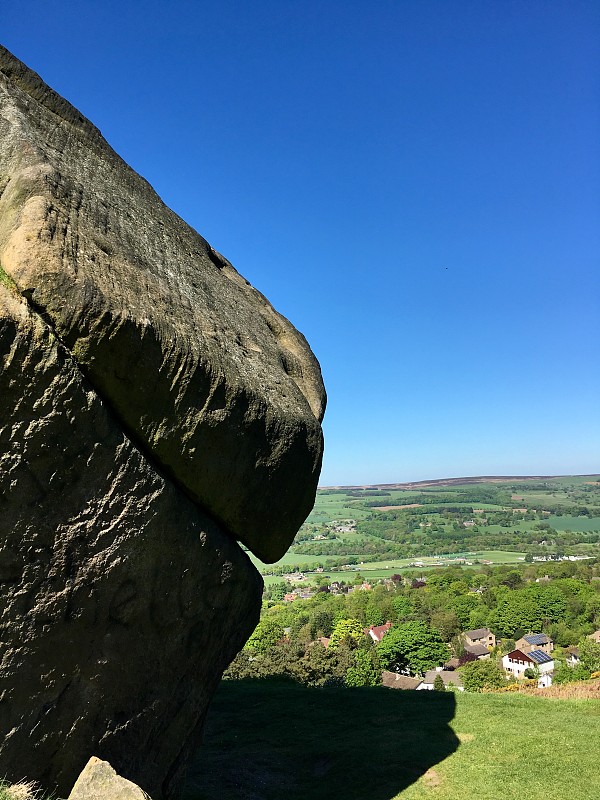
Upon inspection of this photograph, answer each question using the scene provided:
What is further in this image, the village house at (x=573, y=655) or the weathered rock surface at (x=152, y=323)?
the village house at (x=573, y=655)

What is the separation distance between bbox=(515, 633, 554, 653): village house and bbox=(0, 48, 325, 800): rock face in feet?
213

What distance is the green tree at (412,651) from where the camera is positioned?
51312 mm

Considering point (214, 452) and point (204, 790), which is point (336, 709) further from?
point (214, 452)

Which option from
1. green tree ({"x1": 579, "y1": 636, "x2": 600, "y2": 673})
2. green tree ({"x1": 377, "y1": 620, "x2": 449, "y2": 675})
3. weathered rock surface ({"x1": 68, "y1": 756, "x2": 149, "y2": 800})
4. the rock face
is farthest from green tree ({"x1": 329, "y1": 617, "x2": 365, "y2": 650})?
weathered rock surface ({"x1": 68, "y1": 756, "x2": 149, "y2": 800})

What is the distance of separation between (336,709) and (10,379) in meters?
12.5

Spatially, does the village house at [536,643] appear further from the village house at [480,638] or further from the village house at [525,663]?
the village house at [525,663]

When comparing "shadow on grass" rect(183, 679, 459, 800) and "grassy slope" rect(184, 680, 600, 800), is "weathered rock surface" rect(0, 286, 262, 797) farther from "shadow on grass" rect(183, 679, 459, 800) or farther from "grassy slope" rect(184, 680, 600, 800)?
"grassy slope" rect(184, 680, 600, 800)

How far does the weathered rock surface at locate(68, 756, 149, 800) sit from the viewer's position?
5.43 m

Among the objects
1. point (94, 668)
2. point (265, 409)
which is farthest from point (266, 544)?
point (94, 668)

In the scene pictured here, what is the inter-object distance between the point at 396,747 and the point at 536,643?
61.5m

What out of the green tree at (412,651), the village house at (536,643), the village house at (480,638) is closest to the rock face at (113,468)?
the green tree at (412,651)

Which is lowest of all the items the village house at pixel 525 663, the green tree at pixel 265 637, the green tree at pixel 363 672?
the village house at pixel 525 663

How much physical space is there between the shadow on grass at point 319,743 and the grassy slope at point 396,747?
0.02 m

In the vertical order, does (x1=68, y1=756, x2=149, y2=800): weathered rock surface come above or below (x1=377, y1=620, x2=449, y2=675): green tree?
above
